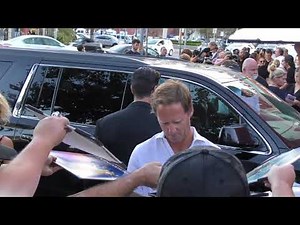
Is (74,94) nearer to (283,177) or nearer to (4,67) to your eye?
(4,67)

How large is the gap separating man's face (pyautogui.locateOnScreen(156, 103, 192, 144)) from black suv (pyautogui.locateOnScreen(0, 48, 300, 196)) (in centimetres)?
118

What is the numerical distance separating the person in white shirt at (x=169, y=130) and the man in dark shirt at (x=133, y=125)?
92 centimetres

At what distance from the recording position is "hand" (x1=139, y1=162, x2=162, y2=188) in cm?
188

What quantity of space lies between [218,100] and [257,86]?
0.88m

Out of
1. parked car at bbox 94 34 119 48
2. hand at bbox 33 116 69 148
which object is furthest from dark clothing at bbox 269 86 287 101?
parked car at bbox 94 34 119 48

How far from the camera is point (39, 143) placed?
183 cm

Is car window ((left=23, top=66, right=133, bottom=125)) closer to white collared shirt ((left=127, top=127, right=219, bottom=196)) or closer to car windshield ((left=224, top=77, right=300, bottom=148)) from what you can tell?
car windshield ((left=224, top=77, right=300, bottom=148))

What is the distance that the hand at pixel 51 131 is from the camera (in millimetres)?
1850

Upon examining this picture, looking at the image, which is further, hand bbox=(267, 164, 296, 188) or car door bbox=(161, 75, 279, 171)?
car door bbox=(161, 75, 279, 171)

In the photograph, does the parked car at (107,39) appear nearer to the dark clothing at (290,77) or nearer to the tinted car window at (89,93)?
the dark clothing at (290,77)

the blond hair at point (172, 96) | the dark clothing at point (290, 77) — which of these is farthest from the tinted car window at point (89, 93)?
the dark clothing at point (290, 77)

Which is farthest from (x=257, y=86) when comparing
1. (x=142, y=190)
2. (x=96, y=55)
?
(x=142, y=190)
